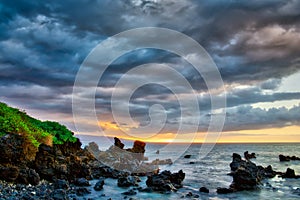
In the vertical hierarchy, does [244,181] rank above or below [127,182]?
below

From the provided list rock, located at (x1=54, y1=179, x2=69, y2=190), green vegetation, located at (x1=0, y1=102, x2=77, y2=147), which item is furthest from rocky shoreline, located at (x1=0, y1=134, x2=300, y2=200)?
green vegetation, located at (x1=0, y1=102, x2=77, y2=147)

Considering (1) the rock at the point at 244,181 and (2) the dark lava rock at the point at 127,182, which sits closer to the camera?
(2) the dark lava rock at the point at 127,182

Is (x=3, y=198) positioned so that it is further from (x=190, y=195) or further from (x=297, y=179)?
(x=297, y=179)

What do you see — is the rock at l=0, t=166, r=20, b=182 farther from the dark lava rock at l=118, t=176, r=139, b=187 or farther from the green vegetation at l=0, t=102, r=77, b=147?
the dark lava rock at l=118, t=176, r=139, b=187

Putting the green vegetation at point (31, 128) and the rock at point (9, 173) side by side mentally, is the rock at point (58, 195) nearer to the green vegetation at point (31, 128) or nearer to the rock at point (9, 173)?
the rock at point (9, 173)

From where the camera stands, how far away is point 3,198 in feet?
71.3

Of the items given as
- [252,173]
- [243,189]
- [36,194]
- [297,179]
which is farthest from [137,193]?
[297,179]

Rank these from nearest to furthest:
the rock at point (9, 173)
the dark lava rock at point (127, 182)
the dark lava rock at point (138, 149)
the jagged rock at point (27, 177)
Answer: the rock at point (9, 173)
the jagged rock at point (27, 177)
the dark lava rock at point (127, 182)
the dark lava rock at point (138, 149)

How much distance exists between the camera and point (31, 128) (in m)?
40.8

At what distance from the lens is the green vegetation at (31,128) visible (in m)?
32.4

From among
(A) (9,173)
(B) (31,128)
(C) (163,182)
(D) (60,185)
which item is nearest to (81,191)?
(D) (60,185)

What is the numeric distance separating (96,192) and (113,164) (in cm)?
2311

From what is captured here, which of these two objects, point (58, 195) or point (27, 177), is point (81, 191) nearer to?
point (27, 177)

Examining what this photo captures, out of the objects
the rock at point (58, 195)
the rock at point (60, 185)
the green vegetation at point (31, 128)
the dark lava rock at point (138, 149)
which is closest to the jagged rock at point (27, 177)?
the rock at point (60, 185)
